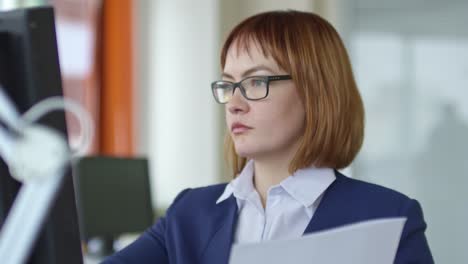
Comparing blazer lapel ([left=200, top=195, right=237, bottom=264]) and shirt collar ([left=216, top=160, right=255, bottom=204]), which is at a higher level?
shirt collar ([left=216, top=160, right=255, bottom=204])

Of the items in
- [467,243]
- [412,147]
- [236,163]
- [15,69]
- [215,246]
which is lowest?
[467,243]

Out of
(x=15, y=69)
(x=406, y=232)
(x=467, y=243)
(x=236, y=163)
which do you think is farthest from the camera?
(x=467, y=243)

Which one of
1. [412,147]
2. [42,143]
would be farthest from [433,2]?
[42,143]

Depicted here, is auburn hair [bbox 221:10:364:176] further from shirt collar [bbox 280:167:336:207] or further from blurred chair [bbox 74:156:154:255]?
blurred chair [bbox 74:156:154:255]

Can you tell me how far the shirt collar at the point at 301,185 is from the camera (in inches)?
51.3

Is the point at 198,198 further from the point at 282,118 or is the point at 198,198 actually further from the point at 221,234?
the point at 282,118

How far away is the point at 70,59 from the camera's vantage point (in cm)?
456

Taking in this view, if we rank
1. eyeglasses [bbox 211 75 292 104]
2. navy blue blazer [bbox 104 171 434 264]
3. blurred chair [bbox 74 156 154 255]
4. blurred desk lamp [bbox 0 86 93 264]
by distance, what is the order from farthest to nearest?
blurred chair [bbox 74 156 154 255] → eyeglasses [bbox 211 75 292 104] → navy blue blazer [bbox 104 171 434 264] → blurred desk lamp [bbox 0 86 93 264]

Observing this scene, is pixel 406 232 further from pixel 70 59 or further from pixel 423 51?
pixel 70 59

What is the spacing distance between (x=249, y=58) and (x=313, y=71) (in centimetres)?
13

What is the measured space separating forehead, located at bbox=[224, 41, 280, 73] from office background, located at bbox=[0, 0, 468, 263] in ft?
7.44

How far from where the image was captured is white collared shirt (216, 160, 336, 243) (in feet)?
4.25

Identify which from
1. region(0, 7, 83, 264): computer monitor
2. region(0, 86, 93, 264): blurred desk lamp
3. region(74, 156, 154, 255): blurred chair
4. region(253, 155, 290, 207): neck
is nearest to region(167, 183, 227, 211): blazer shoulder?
region(253, 155, 290, 207): neck

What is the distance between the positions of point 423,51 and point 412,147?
1.63 feet
